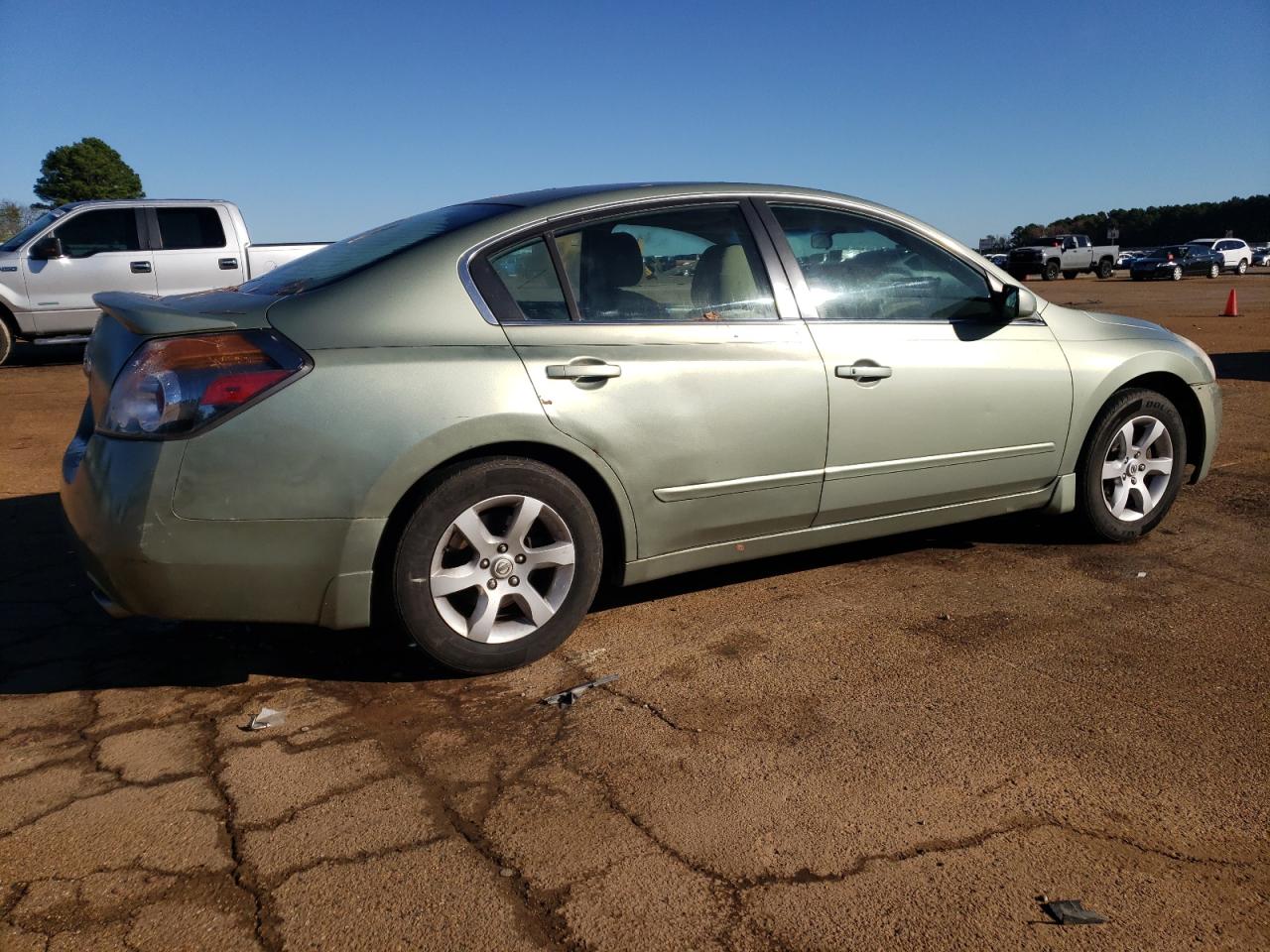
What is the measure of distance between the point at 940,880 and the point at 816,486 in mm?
1876

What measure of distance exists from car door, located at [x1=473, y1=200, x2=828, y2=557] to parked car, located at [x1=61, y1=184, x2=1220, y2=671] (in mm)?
10

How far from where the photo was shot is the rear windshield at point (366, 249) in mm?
3500

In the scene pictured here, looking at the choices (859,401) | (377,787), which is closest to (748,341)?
(859,401)

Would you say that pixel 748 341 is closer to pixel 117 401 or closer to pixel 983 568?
pixel 983 568

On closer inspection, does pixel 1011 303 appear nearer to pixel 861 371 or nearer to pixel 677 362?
pixel 861 371

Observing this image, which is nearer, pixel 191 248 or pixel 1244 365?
pixel 1244 365

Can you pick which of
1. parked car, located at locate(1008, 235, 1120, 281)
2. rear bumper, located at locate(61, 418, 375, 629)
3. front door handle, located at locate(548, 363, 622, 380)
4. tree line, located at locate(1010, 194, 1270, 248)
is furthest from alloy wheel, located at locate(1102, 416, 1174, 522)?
tree line, located at locate(1010, 194, 1270, 248)

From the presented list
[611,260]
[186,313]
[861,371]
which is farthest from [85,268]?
[861,371]

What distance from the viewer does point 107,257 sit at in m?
12.9

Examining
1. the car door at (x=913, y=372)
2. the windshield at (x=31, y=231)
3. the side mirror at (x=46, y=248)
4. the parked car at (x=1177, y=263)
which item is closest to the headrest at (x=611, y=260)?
the car door at (x=913, y=372)

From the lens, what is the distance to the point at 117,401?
308 cm

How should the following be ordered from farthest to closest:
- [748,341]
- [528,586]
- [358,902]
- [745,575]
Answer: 1. [745,575]
2. [748,341]
3. [528,586]
4. [358,902]

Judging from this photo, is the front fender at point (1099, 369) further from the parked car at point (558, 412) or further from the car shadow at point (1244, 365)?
the car shadow at point (1244, 365)

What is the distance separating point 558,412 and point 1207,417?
3.40 m
